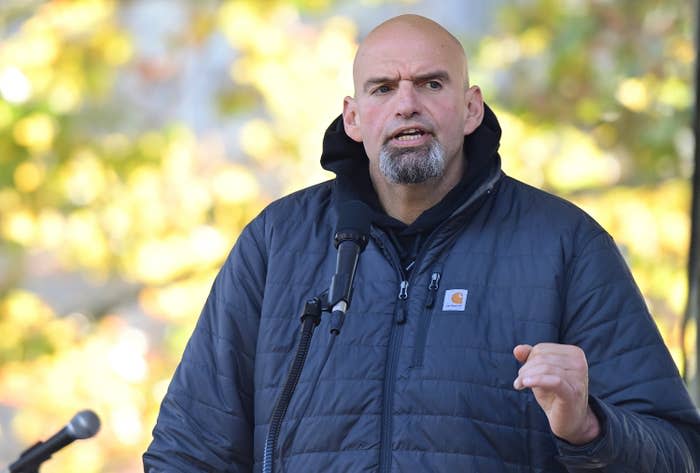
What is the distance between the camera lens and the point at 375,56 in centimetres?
314

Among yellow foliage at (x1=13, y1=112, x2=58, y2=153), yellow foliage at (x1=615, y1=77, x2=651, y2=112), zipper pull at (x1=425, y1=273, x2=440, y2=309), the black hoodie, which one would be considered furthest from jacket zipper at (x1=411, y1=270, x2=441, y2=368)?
yellow foliage at (x1=13, y1=112, x2=58, y2=153)

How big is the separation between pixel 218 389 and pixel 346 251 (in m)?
0.56

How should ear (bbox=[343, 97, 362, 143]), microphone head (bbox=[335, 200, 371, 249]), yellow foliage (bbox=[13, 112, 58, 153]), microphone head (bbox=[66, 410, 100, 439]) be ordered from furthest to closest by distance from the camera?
yellow foliage (bbox=[13, 112, 58, 153]), ear (bbox=[343, 97, 362, 143]), microphone head (bbox=[335, 200, 371, 249]), microphone head (bbox=[66, 410, 100, 439])

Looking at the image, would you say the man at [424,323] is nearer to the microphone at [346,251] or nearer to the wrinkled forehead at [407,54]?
the wrinkled forehead at [407,54]

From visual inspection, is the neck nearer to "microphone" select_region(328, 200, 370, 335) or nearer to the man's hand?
"microphone" select_region(328, 200, 370, 335)

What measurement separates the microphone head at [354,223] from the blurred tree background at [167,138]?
440cm

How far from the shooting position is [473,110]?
3.19 metres

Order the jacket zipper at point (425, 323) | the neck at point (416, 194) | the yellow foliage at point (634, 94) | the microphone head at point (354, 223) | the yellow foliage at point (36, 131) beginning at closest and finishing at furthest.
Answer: the microphone head at point (354, 223), the jacket zipper at point (425, 323), the neck at point (416, 194), the yellow foliage at point (634, 94), the yellow foliage at point (36, 131)

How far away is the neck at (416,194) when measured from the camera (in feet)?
10.1

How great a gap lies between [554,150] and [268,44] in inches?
65.9

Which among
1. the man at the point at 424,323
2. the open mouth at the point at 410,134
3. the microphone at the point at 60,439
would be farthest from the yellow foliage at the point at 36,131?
the microphone at the point at 60,439

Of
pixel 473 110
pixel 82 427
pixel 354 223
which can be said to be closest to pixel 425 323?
pixel 354 223

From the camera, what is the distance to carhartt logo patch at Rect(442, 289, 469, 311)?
2.84 metres

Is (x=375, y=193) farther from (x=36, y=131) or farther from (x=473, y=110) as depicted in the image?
(x=36, y=131)
